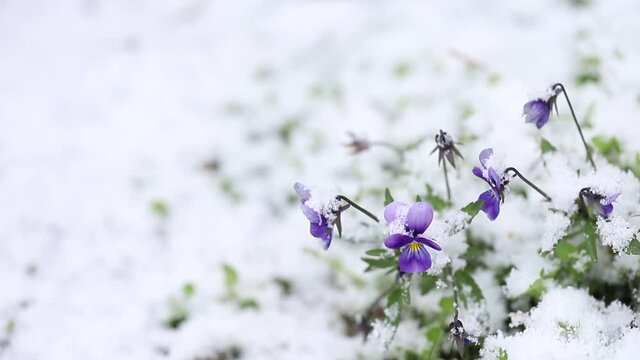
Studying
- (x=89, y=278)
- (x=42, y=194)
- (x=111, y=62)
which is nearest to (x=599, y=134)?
(x=89, y=278)

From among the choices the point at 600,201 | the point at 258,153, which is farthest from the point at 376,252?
the point at 258,153

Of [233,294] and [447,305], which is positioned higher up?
[233,294]

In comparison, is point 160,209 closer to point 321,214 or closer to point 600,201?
point 321,214

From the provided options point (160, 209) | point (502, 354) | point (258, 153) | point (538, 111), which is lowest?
point (502, 354)

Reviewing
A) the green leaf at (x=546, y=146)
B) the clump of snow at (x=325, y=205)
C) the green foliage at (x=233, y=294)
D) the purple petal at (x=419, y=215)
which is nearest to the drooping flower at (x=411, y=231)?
the purple petal at (x=419, y=215)

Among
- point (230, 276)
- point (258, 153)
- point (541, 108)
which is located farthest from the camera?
point (258, 153)

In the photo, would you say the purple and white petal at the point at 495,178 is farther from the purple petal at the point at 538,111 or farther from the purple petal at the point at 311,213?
the purple petal at the point at 311,213

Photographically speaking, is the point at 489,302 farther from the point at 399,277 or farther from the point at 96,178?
the point at 96,178

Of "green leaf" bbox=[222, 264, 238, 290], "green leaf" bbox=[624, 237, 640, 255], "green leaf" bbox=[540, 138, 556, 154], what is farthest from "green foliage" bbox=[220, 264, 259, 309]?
"green leaf" bbox=[624, 237, 640, 255]
